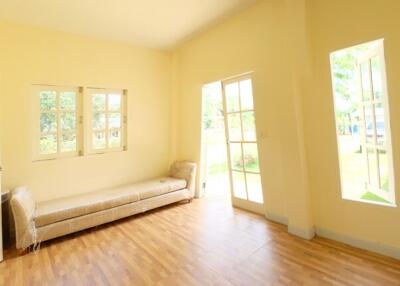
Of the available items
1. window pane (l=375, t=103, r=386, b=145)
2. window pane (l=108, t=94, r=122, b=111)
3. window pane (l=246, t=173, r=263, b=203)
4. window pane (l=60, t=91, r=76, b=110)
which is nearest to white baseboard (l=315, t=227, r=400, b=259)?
window pane (l=246, t=173, r=263, b=203)

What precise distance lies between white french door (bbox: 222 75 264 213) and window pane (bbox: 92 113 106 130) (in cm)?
204

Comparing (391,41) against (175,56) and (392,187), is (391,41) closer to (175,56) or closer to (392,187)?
(392,187)

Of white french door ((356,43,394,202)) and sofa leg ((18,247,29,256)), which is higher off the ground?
white french door ((356,43,394,202))

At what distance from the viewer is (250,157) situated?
3254 millimetres

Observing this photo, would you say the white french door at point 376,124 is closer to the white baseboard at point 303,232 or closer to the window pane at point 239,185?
the white baseboard at point 303,232

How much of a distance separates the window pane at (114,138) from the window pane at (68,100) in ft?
2.28

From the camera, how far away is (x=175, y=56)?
4.35 metres

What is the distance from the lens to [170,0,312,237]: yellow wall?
2.47 metres

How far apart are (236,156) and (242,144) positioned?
235mm

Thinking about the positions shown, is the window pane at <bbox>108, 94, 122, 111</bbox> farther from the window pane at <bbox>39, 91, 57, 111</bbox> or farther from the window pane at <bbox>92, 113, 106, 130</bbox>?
the window pane at <bbox>39, 91, 57, 111</bbox>

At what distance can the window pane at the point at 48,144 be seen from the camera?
3.16m

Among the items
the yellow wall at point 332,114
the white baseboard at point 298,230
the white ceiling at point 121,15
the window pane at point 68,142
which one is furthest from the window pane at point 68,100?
the white baseboard at point 298,230

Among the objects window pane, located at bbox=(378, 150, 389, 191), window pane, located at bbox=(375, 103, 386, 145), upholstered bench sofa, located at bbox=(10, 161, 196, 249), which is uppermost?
window pane, located at bbox=(375, 103, 386, 145)

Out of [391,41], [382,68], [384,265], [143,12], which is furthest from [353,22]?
[143,12]
